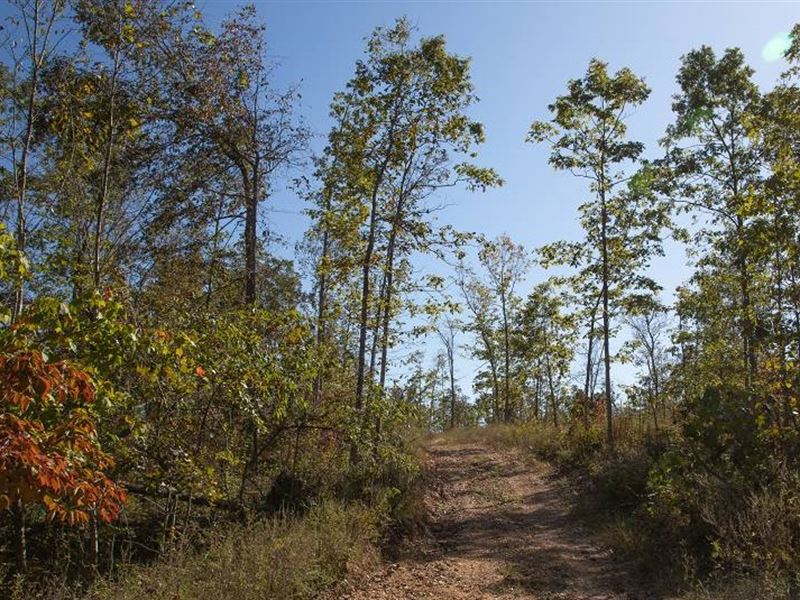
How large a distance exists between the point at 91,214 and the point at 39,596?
5422mm

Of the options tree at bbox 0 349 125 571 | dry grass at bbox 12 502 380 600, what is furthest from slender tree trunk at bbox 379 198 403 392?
tree at bbox 0 349 125 571

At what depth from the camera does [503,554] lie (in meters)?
9.17

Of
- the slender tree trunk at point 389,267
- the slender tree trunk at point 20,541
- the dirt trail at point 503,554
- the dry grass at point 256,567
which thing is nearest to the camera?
the dry grass at point 256,567

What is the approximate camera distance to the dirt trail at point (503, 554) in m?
7.49

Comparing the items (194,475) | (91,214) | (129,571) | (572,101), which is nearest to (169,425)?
(194,475)

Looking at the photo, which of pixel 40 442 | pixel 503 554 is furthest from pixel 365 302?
pixel 40 442

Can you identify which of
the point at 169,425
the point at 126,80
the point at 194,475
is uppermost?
the point at 126,80

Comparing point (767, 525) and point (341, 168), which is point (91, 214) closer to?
point (341, 168)

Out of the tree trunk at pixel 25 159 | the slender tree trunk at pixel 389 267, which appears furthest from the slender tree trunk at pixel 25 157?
the slender tree trunk at pixel 389 267

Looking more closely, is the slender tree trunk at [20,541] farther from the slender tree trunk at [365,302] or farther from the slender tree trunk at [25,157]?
the slender tree trunk at [365,302]

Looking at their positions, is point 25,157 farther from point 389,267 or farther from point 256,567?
point 389,267

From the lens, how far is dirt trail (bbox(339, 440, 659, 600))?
749 centimetres

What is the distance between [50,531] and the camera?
27.2 ft

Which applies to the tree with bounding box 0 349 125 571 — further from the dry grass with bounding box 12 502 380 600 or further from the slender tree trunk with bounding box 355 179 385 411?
the slender tree trunk with bounding box 355 179 385 411
